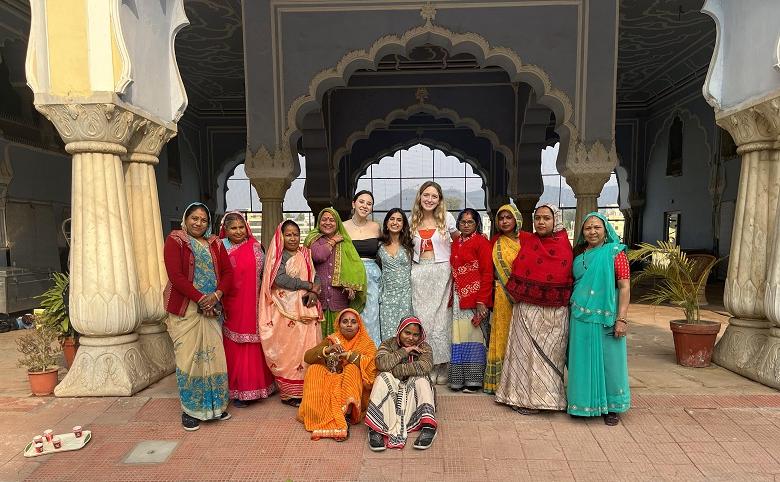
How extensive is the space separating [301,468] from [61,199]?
794 cm

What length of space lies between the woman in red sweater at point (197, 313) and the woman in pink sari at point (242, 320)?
152 mm

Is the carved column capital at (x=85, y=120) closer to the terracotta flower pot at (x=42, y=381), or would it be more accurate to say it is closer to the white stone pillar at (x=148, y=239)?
the white stone pillar at (x=148, y=239)

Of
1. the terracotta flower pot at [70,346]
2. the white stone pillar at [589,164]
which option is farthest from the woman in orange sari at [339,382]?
the white stone pillar at [589,164]

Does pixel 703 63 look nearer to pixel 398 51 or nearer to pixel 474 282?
pixel 398 51

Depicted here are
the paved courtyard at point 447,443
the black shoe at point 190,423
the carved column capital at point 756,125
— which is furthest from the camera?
the carved column capital at point 756,125

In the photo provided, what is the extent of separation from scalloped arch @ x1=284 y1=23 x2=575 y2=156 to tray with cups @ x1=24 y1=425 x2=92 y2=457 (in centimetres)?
412

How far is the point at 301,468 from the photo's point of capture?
2.62m

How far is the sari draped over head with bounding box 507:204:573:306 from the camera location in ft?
10.4

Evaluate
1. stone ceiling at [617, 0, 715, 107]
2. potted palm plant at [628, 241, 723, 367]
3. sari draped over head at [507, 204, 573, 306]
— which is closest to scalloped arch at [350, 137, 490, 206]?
stone ceiling at [617, 0, 715, 107]

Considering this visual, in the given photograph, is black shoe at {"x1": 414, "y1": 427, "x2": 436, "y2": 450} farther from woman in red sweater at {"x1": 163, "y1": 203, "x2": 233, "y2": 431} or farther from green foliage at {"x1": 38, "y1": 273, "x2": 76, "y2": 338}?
green foliage at {"x1": 38, "y1": 273, "x2": 76, "y2": 338}

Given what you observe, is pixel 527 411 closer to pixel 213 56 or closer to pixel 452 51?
pixel 452 51

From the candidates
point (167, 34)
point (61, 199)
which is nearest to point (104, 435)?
point (167, 34)

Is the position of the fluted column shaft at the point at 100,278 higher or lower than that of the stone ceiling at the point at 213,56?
lower

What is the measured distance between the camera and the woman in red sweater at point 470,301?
11.7 ft
